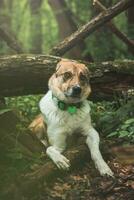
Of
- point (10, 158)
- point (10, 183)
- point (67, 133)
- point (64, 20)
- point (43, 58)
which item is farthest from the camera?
point (64, 20)

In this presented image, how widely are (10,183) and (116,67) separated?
3.17 meters

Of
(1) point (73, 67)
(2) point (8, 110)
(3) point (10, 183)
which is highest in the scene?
(1) point (73, 67)

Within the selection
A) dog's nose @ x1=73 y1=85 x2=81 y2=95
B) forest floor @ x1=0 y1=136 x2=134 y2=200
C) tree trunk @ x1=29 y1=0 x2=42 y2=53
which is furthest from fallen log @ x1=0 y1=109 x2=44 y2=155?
tree trunk @ x1=29 y1=0 x2=42 y2=53

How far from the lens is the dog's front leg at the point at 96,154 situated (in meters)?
5.89

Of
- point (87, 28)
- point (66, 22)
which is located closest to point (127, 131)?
point (87, 28)

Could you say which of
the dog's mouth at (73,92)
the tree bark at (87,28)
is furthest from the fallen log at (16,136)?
the tree bark at (87,28)

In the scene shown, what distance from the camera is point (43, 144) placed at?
21.3 feet

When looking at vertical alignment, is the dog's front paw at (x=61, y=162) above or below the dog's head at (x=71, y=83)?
below

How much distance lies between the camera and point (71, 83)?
5996 millimetres

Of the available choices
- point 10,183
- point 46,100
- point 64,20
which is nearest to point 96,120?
point 46,100

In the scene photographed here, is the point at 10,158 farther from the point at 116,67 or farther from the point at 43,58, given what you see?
the point at 116,67

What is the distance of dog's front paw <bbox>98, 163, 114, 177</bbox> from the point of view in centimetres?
585

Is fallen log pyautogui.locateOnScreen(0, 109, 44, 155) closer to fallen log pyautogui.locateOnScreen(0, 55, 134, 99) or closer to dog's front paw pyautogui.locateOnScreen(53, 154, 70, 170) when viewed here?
dog's front paw pyautogui.locateOnScreen(53, 154, 70, 170)

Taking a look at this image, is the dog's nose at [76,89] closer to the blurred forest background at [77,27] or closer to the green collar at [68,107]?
the green collar at [68,107]
